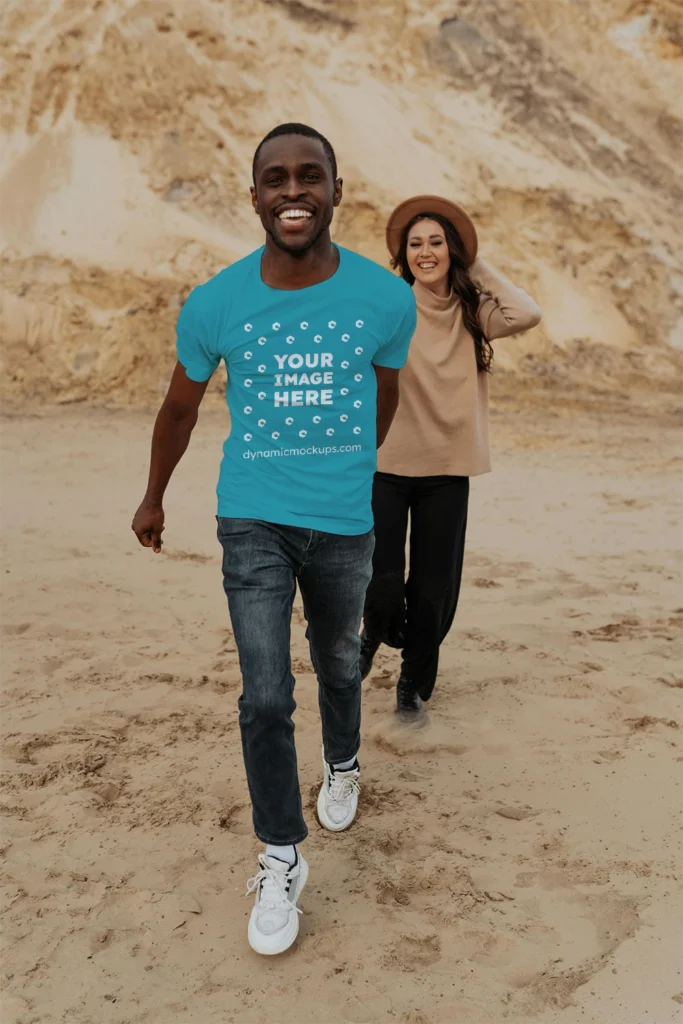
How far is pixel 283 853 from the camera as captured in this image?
267 centimetres

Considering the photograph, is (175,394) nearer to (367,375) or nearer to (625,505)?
(367,375)

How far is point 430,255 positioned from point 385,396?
34.8 inches

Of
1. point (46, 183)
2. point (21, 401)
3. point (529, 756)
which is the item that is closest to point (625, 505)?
point (529, 756)

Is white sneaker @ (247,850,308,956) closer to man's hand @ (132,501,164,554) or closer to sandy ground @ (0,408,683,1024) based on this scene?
sandy ground @ (0,408,683,1024)

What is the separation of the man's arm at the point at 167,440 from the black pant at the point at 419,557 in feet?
3.62

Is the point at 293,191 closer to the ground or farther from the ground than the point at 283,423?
farther from the ground

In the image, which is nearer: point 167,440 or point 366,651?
point 167,440

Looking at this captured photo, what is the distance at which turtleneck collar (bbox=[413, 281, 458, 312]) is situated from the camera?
372cm

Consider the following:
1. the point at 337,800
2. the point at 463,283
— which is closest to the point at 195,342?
the point at 463,283

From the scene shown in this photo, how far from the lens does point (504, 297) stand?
3770mm

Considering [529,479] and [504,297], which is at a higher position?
[504,297]

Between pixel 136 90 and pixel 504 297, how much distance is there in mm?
12270

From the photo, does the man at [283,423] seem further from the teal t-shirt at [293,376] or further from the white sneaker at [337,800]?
the white sneaker at [337,800]

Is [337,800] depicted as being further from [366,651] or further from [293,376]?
[293,376]
